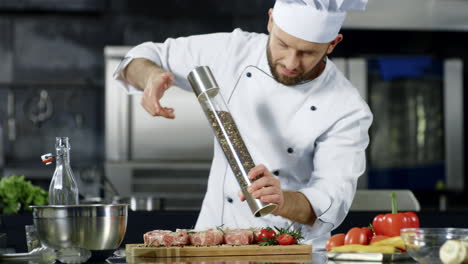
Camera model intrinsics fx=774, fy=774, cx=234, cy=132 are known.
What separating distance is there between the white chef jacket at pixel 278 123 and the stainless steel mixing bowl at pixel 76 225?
0.69 metres

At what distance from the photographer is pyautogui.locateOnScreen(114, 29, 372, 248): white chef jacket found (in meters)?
2.18

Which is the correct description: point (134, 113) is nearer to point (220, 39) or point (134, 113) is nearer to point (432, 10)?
point (432, 10)

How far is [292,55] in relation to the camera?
211 cm

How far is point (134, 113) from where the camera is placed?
4.92 metres

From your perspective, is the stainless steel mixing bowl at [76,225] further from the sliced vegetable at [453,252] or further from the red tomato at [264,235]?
the sliced vegetable at [453,252]

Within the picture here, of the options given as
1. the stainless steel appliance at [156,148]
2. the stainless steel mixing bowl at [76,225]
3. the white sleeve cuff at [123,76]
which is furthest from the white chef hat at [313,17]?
the stainless steel appliance at [156,148]

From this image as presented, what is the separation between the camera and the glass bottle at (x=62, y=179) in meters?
1.76

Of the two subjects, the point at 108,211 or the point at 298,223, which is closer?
the point at 108,211

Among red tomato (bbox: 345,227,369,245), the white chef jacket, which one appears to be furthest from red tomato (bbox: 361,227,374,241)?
the white chef jacket

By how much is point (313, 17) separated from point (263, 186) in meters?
0.67

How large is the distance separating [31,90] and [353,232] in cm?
397

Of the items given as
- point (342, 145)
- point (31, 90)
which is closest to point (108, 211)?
point (342, 145)

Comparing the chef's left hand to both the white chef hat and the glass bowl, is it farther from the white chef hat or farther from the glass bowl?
the white chef hat

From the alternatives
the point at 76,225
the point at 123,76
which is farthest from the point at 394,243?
the point at 123,76
